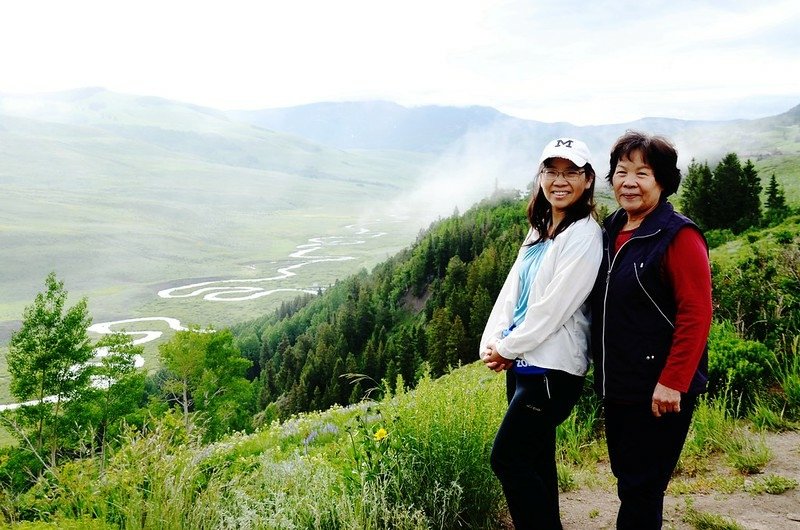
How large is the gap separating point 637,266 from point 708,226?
47759 millimetres

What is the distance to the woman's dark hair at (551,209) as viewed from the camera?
321cm

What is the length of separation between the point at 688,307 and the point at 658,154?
2.86 ft

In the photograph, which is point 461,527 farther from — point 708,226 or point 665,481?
point 708,226

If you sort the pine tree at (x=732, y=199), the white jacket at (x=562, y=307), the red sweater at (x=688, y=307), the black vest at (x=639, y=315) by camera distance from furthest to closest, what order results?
the pine tree at (x=732, y=199), the white jacket at (x=562, y=307), the black vest at (x=639, y=315), the red sweater at (x=688, y=307)

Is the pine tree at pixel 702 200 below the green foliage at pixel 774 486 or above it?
above

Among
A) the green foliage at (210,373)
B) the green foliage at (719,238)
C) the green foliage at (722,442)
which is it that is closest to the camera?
the green foliage at (722,442)

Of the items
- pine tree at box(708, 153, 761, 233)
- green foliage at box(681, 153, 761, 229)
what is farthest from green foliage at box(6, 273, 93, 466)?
pine tree at box(708, 153, 761, 233)

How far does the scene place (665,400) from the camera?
2.74m

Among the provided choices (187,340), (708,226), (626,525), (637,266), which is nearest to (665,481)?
(626,525)

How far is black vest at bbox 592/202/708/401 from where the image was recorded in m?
2.80

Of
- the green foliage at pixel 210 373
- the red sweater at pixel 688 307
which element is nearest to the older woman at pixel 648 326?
the red sweater at pixel 688 307

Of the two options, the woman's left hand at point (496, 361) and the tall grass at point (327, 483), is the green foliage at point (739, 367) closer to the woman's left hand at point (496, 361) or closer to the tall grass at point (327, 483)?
the tall grass at point (327, 483)

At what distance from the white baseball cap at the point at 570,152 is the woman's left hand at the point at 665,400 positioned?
1318mm

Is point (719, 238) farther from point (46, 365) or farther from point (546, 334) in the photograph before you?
point (46, 365)
